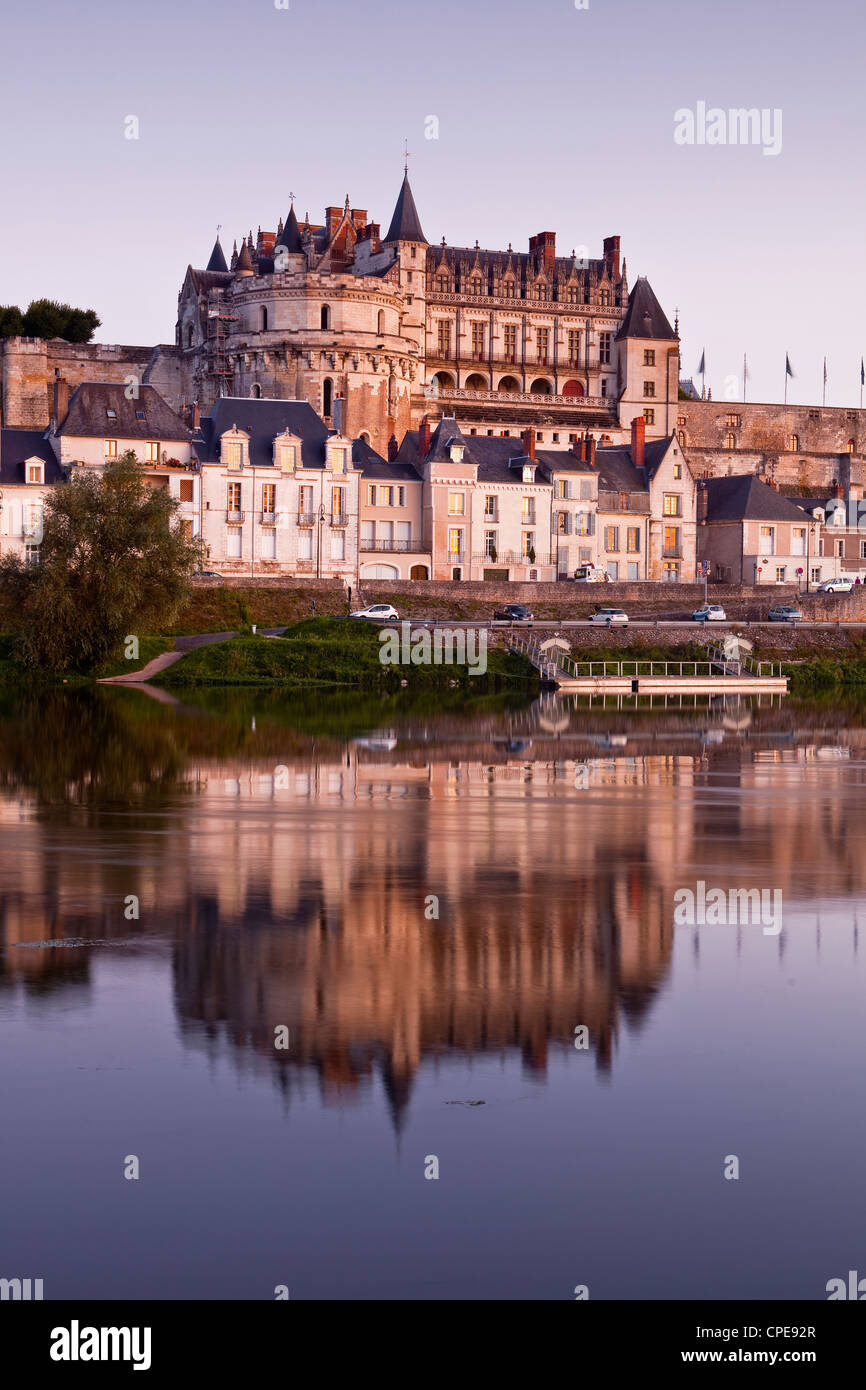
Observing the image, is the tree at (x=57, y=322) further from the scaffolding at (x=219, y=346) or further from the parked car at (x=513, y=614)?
the parked car at (x=513, y=614)

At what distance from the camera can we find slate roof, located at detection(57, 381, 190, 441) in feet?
221

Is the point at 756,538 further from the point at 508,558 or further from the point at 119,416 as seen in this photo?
the point at 119,416

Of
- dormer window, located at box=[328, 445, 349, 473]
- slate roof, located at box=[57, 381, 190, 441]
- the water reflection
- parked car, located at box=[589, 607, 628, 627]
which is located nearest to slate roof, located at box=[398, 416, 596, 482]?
dormer window, located at box=[328, 445, 349, 473]

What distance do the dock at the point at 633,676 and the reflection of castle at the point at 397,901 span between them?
30.7m

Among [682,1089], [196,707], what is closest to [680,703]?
[196,707]

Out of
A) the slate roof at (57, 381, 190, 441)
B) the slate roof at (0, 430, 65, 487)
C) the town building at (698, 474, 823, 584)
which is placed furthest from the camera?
the town building at (698, 474, 823, 584)

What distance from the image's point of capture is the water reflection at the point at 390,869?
12336mm

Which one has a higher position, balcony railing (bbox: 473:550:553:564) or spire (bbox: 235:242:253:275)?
spire (bbox: 235:242:253:275)

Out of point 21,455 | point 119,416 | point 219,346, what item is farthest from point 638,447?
point 21,455

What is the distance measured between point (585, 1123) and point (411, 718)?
3273cm

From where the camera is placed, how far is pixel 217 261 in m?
99.1

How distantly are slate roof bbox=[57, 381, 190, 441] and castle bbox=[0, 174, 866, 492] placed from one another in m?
5.28

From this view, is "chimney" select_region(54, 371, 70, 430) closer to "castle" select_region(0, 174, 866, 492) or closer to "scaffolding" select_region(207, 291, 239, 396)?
"castle" select_region(0, 174, 866, 492)
